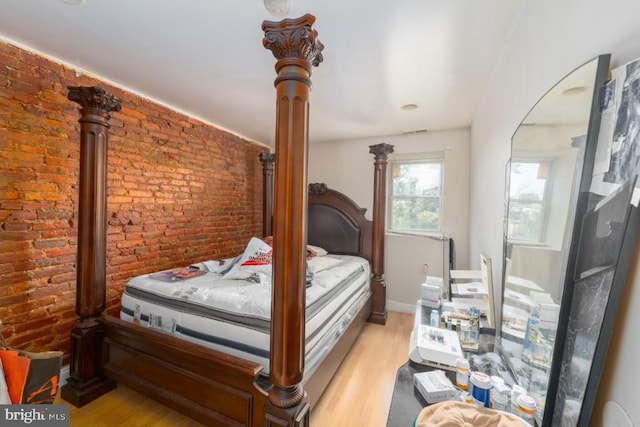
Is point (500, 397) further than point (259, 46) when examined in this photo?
No

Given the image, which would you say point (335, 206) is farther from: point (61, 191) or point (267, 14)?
point (61, 191)

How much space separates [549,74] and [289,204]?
1156 mm

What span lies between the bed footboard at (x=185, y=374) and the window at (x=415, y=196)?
2.84 m

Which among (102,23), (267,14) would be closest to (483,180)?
(267,14)

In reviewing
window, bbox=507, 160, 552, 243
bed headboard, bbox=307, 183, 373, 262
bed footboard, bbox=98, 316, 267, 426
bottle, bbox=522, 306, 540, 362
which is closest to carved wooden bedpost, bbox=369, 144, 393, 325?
bed headboard, bbox=307, 183, 373, 262

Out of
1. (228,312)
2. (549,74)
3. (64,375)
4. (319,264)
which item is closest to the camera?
(549,74)

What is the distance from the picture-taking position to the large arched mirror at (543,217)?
2.42 ft

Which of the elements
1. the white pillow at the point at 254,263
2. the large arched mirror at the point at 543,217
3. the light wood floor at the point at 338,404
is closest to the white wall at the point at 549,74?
the large arched mirror at the point at 543,217

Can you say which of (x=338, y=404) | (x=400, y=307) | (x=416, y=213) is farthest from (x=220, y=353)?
(x=416, y=213)

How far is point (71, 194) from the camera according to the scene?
79.2 inches

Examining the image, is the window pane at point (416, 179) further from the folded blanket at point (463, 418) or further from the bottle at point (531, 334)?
the folded blanket at point (463, 418)

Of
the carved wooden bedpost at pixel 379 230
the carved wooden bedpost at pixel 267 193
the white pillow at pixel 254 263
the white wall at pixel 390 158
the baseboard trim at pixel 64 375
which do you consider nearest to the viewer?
the baseboard trim at pixel 64 375

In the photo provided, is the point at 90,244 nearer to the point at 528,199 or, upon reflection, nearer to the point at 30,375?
the point at 30,375
